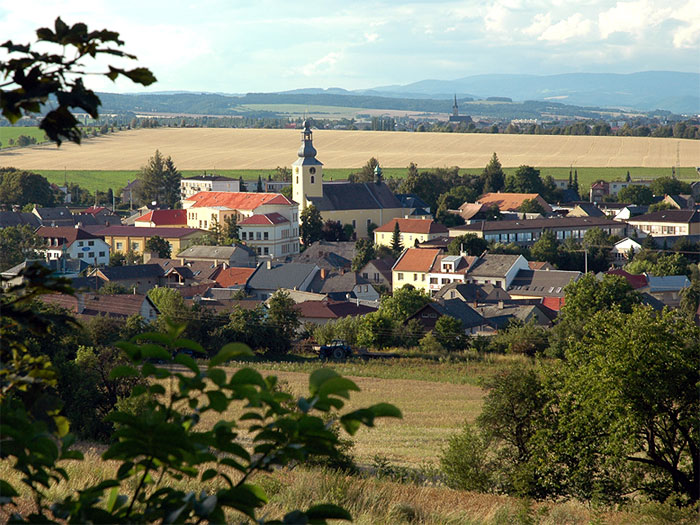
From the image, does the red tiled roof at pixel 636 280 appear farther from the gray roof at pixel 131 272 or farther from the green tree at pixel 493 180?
the green tree at pixel 493 180

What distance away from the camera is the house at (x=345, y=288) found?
1773 inches

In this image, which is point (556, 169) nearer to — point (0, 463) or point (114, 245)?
point (114, 245)

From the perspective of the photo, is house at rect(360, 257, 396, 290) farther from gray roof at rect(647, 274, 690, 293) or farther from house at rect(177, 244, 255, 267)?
gray roof at rect(647, 274, 690, 293)

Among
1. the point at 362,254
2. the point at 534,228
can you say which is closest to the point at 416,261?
the point at 362,254

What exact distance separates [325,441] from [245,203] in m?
68.7

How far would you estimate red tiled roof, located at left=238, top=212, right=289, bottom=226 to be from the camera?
6338 cm

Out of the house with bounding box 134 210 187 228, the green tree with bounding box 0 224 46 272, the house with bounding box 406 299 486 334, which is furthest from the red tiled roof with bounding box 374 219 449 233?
the house with bounding box 406 299 486 334

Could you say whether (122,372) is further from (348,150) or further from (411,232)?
(348,150)

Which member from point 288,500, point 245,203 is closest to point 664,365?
point 288,500

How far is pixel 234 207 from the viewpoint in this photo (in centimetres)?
7062

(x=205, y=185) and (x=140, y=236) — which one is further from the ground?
(x=205, y=185)

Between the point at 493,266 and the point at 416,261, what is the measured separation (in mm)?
4778

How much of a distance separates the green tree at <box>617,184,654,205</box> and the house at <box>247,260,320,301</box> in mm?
44990

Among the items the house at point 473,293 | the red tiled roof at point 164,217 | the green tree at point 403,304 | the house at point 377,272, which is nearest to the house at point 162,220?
the red tiled roof at point 164,217
